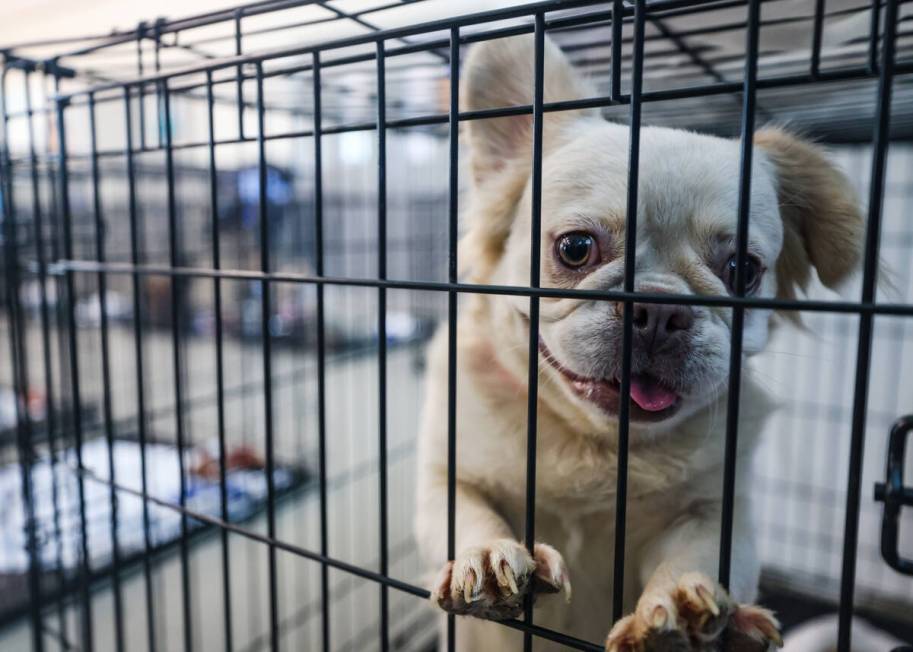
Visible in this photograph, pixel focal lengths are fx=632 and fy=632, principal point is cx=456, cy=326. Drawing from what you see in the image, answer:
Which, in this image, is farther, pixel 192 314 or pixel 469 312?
pixel 192 314

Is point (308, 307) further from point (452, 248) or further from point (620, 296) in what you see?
point (620, 296)

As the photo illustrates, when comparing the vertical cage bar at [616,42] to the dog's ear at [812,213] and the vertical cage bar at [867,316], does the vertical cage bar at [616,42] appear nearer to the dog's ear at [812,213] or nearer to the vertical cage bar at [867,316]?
the vertical cage bar at [867,316]

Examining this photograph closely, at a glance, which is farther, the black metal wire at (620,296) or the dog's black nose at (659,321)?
the dog's black nose at (659,321)

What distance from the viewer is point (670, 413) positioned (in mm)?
766

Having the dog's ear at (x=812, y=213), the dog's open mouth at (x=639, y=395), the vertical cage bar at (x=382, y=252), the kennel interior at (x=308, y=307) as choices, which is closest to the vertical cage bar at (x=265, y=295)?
the kennel interior at (x=308, y=307)

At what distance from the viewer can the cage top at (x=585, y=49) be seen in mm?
626

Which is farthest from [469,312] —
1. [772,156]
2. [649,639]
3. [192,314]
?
[192,314]

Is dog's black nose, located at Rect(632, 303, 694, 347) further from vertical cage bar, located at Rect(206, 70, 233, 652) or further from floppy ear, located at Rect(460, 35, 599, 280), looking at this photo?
vertical cage bar, located at Rect(206, 70, 233, 652)

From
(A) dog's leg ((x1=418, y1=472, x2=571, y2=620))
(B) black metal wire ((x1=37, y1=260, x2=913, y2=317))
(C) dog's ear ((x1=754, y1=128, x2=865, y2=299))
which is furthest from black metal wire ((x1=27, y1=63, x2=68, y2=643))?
(C) dog's ear ((x1=754, y1=128, x2=865, y2=299))

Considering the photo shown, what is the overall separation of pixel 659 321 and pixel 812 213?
44 centimetres

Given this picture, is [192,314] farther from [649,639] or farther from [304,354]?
[649,639]

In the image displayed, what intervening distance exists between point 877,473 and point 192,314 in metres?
3.34

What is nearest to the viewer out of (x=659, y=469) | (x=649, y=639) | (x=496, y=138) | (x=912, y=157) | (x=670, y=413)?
(x=649, y=639)

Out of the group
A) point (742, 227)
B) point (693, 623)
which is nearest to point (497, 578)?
point (693, 623)
